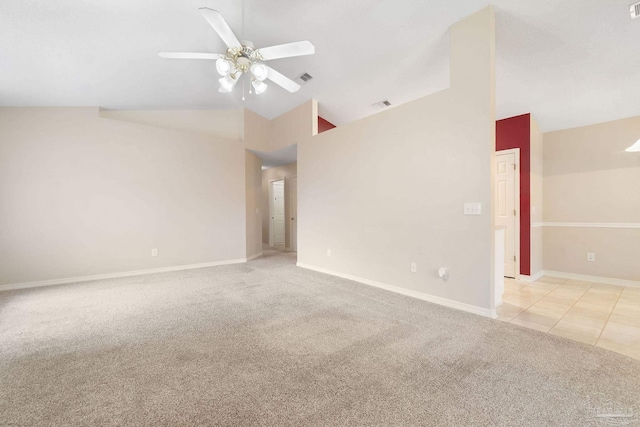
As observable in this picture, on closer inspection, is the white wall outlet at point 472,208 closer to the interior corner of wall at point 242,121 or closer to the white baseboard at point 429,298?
the white baseboard at point 429,298

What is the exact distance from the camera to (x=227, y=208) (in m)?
5.27

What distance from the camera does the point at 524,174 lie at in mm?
4117

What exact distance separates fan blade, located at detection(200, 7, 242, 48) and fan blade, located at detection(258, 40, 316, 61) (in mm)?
249

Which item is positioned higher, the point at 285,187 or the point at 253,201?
the point at 285,187

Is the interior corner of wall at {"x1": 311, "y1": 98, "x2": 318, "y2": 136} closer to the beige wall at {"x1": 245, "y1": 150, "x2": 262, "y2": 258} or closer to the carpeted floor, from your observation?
the beige wall at {"x1": 245, "y1": 150, "x2": 262, "y2": 258}

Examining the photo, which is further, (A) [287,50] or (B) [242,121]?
(B) [242,121]

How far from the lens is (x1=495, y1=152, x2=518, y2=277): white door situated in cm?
420

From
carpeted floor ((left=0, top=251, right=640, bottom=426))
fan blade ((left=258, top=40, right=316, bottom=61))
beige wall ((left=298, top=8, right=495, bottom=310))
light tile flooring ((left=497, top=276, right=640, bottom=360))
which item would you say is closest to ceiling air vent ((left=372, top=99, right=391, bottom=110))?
beige wall ((left=298, top=8, right=495, bottom=310))

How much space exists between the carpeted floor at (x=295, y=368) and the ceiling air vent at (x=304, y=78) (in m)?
3.37

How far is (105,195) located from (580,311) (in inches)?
268

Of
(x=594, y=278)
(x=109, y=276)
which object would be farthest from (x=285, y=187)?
(x=594, y=278)

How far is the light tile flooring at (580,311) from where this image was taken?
2.18m

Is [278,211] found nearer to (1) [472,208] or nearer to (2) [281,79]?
(2) [281,79]

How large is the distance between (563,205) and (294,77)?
5094 millimetres
